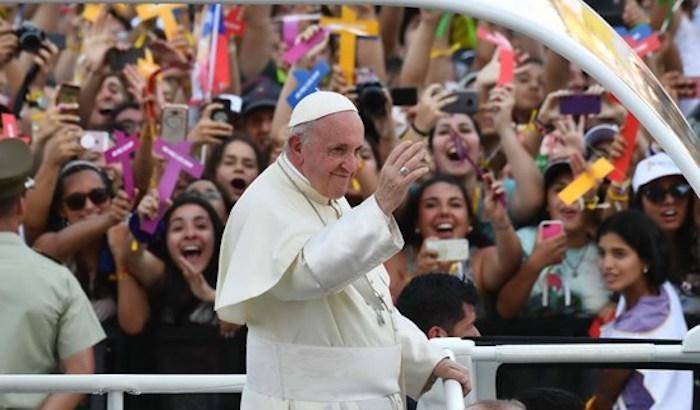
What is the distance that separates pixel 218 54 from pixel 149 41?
78 centimetres

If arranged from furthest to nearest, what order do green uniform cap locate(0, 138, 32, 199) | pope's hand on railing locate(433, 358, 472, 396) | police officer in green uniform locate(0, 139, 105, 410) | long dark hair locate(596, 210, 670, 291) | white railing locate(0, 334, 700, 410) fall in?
1. long dark hair locate(596, 210, 670, 291)
2. green uniform cap locate(0, 138, 32, 199)
3. police officer in green uniform locate(0, 139, 105, 410)
4. white railing locate(0, 334, 700, 410)
5. pope's hand on railing locate(433, 358, 472, 396)

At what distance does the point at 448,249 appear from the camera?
26.3ft

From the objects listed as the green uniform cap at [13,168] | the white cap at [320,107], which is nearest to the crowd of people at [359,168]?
the green uniform cap at [13,168]

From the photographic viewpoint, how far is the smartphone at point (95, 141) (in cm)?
897

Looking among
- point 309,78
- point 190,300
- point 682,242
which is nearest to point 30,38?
point 309,78

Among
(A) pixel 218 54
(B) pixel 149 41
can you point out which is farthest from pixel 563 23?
(B) pixel 149 41

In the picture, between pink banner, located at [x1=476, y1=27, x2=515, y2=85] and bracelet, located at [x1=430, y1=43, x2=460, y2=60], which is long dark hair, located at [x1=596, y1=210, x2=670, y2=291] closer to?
pink banner, located at [x1=476, y1=27, x2=515, y2=85]

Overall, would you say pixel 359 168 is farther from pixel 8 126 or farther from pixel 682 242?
pixel 8 126

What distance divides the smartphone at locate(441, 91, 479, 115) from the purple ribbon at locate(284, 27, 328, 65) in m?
0.76

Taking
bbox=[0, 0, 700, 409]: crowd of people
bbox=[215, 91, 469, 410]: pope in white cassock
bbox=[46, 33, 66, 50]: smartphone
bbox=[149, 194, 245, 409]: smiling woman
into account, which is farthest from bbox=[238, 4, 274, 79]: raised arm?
bbox=[215, 91, 469, 410]: pope in white cassock

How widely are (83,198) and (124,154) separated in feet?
1.09

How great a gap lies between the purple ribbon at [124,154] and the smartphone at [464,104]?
158cm

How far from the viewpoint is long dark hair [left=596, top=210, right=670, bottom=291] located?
25.7 ft

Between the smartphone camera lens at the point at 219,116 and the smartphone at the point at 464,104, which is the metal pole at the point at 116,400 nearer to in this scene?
the smartphone camera lens at the point at 219,116
